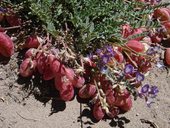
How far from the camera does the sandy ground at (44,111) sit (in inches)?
95.9

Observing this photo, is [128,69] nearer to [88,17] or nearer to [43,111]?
[88,17]

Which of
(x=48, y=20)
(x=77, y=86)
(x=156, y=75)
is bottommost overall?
(x=156, y=75)

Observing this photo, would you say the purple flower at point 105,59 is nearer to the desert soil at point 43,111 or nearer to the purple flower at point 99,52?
the purple flower at point 99,52

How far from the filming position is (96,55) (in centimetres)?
255

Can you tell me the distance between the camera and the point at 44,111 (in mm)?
2479

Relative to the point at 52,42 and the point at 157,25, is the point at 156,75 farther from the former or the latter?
the point at 52,42

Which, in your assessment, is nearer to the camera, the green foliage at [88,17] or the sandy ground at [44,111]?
the sandy ground at [44,111]

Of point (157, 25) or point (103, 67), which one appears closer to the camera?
point (103, 67)

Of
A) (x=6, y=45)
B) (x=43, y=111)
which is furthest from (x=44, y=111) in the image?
(x=6, y=45)

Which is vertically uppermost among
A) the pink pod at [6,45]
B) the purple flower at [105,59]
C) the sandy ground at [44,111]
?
the pink pod at [6,45]

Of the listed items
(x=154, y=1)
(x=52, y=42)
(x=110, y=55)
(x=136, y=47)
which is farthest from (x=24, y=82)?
(x=154, y=1)

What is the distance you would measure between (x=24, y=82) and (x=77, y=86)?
0.27 metres

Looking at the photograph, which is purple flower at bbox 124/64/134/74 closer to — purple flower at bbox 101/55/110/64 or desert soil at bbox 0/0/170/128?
purple flower at bbox 101/55/110/64

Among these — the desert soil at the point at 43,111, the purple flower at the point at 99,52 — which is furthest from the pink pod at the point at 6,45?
the purple flower at the point at 99,52
